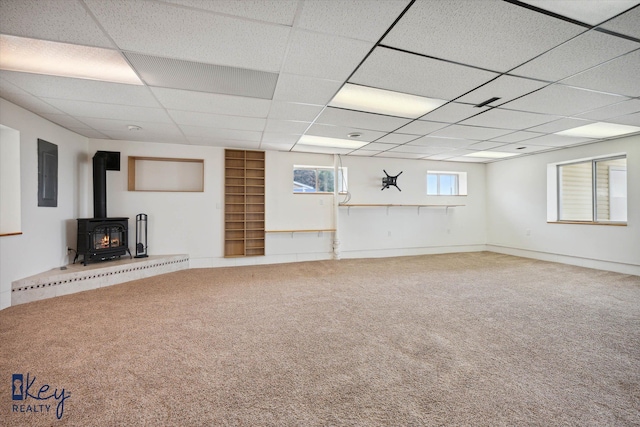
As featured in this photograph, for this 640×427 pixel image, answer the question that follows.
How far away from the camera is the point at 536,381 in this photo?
1803 millimetres

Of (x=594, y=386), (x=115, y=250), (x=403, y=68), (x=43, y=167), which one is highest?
(x=403, y=68)

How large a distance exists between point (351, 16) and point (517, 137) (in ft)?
14.8

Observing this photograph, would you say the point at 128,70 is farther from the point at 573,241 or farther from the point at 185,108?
the point at 573,241

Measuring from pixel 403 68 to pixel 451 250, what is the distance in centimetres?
605

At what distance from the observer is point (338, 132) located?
4473 millimetres

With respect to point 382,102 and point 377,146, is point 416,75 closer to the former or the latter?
point 382,102

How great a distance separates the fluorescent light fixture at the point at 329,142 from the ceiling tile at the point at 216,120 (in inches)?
39.2

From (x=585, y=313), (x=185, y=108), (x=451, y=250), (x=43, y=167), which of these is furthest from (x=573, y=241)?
(x=43, y=167)

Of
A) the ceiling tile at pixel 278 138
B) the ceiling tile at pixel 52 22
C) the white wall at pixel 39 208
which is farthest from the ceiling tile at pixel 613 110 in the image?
the white wall at pixel 39 208

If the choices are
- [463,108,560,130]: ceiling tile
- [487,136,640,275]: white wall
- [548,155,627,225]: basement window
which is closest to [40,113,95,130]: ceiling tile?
[463,108,560,130]: ceiling tile

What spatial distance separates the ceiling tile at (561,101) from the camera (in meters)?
2.90

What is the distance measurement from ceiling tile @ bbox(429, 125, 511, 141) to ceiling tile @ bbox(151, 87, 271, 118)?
2930mm

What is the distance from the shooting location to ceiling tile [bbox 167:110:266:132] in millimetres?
3707

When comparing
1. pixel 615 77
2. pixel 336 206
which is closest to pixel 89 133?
pixel 336 206
